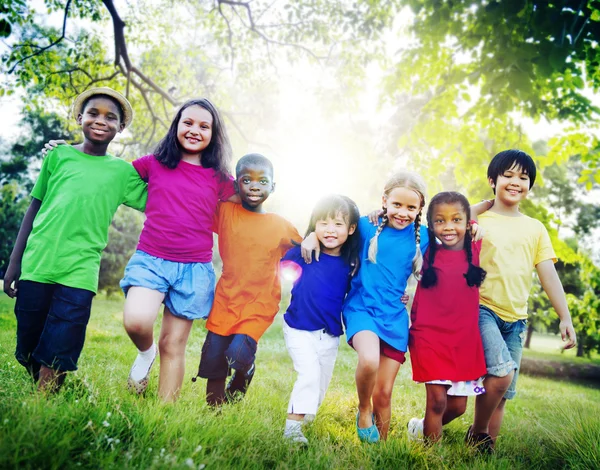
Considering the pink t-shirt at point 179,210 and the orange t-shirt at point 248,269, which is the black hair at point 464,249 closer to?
the orange t-shirt at point 248,269

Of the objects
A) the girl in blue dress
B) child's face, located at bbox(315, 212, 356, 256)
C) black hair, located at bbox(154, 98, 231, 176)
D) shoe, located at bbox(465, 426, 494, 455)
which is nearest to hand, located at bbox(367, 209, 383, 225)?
the girl in blue dress

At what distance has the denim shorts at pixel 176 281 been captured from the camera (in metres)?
2.96

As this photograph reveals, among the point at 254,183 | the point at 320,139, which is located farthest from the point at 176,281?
the point at 320,139

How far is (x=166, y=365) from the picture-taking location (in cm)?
304

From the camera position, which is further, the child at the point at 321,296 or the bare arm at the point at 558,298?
the bare arm at the point at 558,298

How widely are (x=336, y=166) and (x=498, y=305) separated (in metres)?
7.36

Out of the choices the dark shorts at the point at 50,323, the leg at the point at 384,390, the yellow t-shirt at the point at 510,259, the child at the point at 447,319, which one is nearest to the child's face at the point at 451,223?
the child at the point at 447,319

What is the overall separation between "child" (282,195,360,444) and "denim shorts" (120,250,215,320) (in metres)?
0.61

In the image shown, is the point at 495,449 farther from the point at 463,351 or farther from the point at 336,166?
the point at 336,166

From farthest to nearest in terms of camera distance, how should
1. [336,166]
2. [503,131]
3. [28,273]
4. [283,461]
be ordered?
[336,166] < [503,131] < [28,273] < [283,461]

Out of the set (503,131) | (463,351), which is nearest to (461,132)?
(503,131)

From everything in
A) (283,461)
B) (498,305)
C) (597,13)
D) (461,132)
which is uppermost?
(597,13)

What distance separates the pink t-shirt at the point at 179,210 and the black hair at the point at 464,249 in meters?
1.59

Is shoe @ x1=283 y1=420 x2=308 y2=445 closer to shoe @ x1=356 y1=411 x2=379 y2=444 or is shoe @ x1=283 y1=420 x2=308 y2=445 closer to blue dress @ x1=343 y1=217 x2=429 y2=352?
shoe @ x1=356 y1=411 x2=379 y2=444
